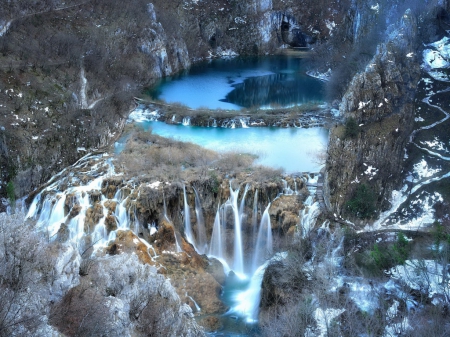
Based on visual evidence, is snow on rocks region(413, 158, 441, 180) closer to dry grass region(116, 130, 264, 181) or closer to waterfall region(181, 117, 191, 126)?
dry grass region(116, 130, 264, 181)

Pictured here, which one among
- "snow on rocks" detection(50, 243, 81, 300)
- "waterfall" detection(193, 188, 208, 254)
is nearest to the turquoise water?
"waterfall" detection(193, 188, 208, 254)

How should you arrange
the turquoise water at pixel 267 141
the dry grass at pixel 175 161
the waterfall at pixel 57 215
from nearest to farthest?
the waterfall at pixel 57 215, the dry grass at pixel 175 161, the turquoise water at pixel 267 141

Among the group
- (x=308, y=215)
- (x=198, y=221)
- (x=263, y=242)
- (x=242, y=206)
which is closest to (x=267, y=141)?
(x=242, y=206)

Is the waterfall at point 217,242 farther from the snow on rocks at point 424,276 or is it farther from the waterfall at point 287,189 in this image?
the snow on rocks at point 424,276

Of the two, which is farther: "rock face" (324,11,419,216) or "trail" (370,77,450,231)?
"rock face" (324,11,419,216)

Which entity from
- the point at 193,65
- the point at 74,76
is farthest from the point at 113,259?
the point at 193,65

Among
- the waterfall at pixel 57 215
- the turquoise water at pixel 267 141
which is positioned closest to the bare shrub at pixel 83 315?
A: the waterfall at pixel 57 215

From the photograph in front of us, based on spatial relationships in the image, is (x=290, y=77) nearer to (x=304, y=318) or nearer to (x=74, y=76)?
(x=74, y=76)
